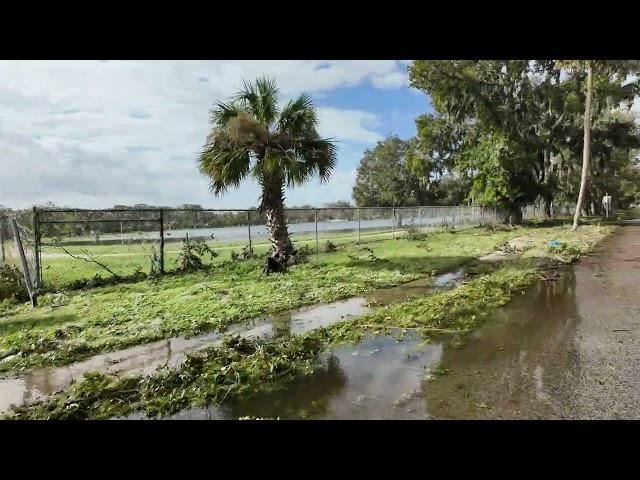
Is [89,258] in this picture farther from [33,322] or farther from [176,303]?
[176,303]

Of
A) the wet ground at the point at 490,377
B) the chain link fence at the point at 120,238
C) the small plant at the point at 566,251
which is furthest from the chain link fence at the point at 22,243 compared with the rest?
the small plant at the point at 566,251

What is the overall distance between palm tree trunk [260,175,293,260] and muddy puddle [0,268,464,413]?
3739mm

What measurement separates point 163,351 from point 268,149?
6.45m

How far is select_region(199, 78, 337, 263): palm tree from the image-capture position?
1053cm

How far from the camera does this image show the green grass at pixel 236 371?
371cm

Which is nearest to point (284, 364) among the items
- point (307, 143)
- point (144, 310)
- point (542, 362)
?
point (542, 362)

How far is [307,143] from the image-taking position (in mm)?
11141

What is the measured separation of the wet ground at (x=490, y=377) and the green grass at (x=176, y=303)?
2.42m

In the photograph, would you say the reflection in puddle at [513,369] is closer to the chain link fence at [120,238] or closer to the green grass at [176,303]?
the green grass at [176,303]
